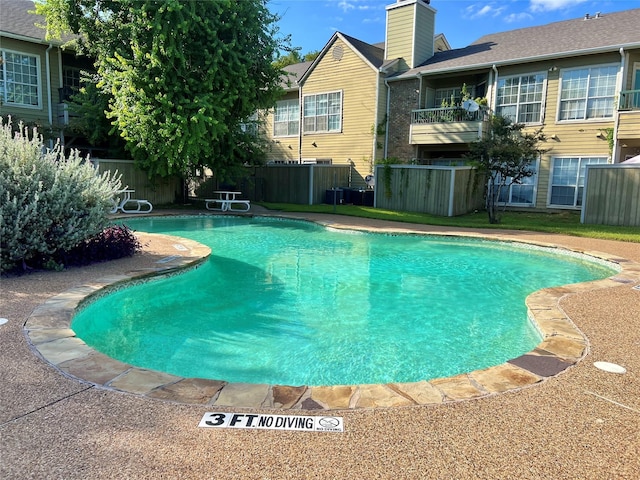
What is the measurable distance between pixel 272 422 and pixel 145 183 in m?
17.8

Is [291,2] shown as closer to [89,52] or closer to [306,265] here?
[89,52]

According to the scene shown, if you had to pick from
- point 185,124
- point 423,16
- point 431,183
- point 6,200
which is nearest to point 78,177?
point 6,200

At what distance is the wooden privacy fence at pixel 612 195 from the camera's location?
13180 mm

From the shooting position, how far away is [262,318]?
6184 millimetres

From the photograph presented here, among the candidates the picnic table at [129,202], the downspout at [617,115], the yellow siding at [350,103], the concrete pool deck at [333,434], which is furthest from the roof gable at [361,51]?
the concrete pool deck at [333,434]

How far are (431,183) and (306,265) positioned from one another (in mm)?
8998

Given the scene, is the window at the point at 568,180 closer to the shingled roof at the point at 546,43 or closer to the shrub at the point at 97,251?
the shingled roof at the point at 546,43

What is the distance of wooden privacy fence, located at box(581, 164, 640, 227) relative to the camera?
1318 centimetres

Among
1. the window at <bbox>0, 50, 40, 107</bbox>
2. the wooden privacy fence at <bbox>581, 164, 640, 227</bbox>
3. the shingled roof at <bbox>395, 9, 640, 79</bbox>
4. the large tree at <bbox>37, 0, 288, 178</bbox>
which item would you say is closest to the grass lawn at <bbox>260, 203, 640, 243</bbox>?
the wooden privacy fence at <bbox>581, 164, 640, 227</bbox>

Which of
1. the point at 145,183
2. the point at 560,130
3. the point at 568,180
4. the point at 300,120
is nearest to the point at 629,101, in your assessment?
the point at 560,130

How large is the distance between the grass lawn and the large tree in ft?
15.8

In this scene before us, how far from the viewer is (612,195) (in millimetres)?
13594

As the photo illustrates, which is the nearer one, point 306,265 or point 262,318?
point 262,318

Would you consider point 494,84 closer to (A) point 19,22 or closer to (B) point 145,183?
(B) point 145,183
